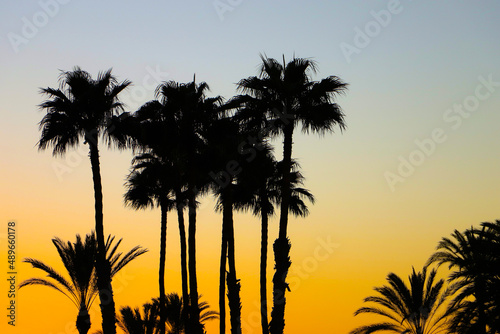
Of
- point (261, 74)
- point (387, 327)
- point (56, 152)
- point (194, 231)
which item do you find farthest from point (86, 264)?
point (387, 327)

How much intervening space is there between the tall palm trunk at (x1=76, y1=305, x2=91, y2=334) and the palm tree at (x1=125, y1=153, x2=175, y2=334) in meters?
6.17

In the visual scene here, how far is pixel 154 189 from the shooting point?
44344 mm

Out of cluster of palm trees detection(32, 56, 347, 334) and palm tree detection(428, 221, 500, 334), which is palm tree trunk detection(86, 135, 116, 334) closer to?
cluster of palm trees detection(32, 56, 347, 334)

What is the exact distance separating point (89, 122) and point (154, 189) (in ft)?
40.0

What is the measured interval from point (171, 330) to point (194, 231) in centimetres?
2157

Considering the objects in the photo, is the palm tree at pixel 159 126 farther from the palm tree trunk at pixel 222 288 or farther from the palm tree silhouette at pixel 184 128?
the palm tree trunk at pixel 222 288

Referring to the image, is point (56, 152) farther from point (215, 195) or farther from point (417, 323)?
point (417, 323)

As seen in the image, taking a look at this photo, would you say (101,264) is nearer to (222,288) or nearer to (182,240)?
(182,240)

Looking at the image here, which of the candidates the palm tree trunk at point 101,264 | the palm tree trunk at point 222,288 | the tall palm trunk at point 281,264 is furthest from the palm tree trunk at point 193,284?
the palm tree trunk at point 222,288

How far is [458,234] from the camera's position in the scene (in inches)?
1657

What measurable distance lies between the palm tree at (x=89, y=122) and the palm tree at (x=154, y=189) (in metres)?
6.69

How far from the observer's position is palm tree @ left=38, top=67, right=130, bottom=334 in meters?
32.1

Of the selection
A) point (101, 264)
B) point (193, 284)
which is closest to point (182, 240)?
point (193, 284)

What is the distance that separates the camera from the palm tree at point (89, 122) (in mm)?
32062
